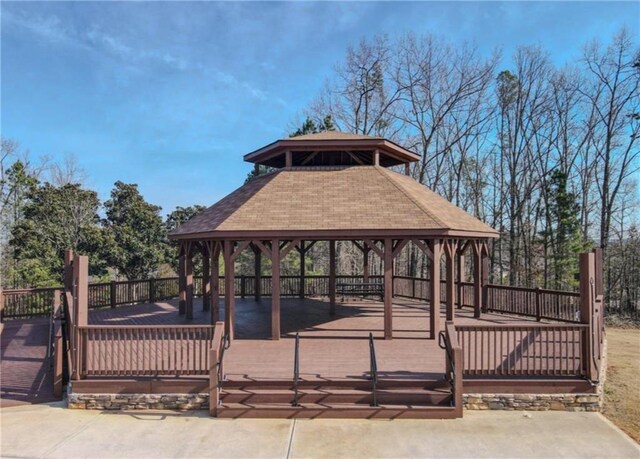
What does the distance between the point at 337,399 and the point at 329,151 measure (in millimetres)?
8248

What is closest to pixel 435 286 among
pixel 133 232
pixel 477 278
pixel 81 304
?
pixel 477 278

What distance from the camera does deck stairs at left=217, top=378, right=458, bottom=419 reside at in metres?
6.51

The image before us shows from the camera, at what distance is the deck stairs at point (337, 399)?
651 cm

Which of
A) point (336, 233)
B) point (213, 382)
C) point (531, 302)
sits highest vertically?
point (336, 233)

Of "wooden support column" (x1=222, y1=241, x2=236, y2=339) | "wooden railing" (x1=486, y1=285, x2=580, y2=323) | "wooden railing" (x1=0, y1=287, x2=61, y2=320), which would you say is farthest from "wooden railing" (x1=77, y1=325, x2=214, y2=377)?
"wooden railing" (x1=486, y1=285, x2=580, y2=323)

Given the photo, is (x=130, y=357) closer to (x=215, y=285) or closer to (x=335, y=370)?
(x=215, y=285)

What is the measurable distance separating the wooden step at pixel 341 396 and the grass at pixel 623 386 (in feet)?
9.97

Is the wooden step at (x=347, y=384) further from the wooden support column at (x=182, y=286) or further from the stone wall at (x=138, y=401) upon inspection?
the wooden support column at (x=182, y=286)

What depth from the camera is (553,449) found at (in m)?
5.50

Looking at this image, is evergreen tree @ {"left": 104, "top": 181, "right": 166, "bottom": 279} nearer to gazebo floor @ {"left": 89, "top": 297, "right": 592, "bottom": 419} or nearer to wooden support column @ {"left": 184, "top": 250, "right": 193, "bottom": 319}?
gazebo floor @ {"left": 89, "top": 297, "right": 592, "bottom": 419}

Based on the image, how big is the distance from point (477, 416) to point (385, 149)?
28.0 feet

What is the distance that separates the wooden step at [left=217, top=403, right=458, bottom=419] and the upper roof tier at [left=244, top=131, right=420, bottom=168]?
315 inches

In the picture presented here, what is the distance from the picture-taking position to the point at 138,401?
6.98 m

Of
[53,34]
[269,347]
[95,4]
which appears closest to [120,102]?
[53,34]
